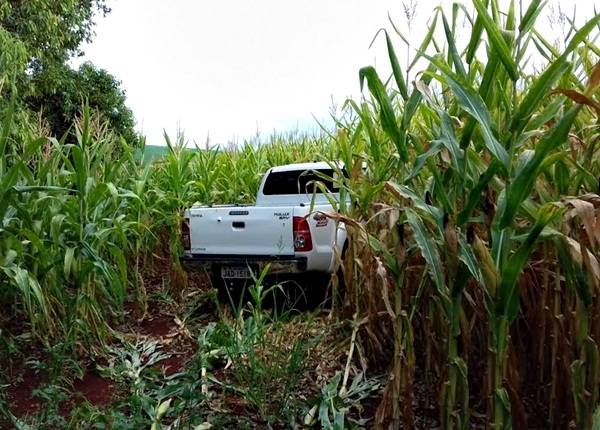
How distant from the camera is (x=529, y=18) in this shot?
7.73 ft

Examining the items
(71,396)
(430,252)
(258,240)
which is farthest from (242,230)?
(430,252)

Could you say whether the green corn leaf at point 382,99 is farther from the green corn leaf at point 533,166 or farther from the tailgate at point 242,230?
the tailgate at point 242,230

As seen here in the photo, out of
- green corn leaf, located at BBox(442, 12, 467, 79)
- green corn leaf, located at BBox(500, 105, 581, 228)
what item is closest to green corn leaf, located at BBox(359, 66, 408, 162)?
green corn leaf, located at BBox(442, 12, 467, 79)

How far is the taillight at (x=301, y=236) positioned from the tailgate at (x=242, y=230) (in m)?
0.05

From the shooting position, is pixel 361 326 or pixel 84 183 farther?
pixel 84 183

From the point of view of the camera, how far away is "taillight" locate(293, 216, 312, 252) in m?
5.53

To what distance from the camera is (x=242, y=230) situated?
592 centimetres

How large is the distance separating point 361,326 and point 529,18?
194cm

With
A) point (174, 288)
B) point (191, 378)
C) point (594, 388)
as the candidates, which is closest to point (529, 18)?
point (594, 388)

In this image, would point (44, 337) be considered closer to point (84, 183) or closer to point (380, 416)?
point (84, 183)

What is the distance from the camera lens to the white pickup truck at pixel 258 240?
5.56 metres

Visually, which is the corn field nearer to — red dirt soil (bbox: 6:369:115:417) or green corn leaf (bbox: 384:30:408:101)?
green corn leaf (bbox: 384:30:408:101)

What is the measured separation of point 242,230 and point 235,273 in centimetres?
41

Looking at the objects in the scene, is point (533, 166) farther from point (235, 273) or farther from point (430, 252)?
point (235, 273)
